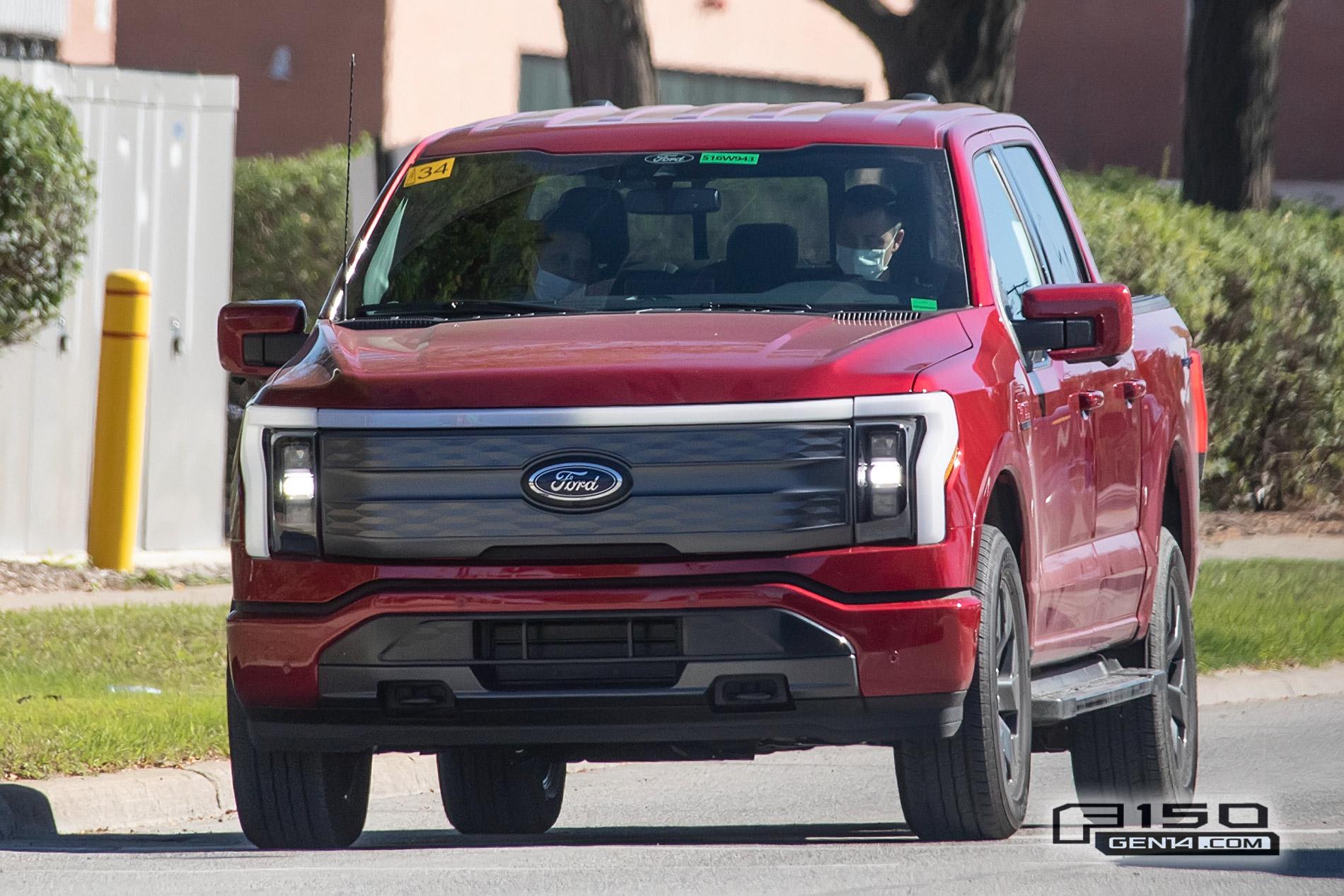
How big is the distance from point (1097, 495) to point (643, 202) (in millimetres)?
1603

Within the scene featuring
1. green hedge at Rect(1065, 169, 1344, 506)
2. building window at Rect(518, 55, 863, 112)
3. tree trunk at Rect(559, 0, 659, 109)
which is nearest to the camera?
tree trunk at Rect(559, 0, 659, 109)

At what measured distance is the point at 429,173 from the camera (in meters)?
7.61

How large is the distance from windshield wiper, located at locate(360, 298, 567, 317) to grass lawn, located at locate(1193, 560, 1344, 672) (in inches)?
221

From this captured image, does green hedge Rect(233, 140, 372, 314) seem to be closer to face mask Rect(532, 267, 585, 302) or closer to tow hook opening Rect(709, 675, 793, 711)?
face mask Rect(532, 267, 585, 302)

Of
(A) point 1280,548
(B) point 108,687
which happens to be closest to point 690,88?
(A) point 1280,548

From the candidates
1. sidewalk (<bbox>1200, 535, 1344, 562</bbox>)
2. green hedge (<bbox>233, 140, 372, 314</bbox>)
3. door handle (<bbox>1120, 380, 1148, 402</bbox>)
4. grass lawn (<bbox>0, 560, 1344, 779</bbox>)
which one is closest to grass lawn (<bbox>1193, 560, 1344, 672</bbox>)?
grass lawn (<bbox>0, 560, 1344, 779</bbox>)

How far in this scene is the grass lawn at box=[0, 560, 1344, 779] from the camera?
342 inches

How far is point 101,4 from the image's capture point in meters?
25.3

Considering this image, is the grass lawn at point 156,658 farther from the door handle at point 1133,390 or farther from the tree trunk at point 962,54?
the tree trunk at point 962,54

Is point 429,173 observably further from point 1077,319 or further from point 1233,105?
point 1233,105

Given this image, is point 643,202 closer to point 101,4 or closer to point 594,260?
point 594,260

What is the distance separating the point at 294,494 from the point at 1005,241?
90.9 inches

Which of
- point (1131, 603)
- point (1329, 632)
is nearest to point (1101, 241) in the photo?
point (1329, 632)

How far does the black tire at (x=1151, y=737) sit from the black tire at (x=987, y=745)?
1119 millimetres
